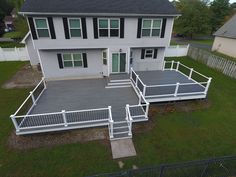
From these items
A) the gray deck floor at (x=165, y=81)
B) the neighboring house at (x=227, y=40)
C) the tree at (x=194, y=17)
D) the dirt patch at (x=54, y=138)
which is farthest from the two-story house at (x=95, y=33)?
the tree at (x=194, y=17)

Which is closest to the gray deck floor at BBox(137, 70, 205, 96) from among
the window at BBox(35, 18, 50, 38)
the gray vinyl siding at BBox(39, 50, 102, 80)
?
the gray vinyl siding at BBox(39, 50, 102, 80)

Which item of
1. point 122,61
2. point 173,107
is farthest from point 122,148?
point 122,61

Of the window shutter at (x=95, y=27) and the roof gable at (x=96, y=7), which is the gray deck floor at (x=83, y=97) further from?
the roof gable at (x=96, y=7)

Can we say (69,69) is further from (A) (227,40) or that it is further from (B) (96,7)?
(A) (227,40)

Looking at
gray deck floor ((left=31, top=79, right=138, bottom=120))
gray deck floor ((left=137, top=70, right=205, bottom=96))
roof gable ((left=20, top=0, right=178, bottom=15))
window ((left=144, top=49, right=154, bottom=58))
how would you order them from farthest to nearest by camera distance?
window ((left=144, top=49, right=154, bottom=58)) < gray deck floor ((left=137, top=70, right=205, bottom=96)) < roof gable ((left=20, top=0, right=178, bottom=15)) < gray deck floor ((left=31, top=79, right=138, bottom=120))

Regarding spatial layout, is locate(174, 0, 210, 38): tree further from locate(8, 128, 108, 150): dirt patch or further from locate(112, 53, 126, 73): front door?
locate(8, 128, 108, 150): dirt patch

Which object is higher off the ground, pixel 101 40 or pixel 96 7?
pixel 96 7
